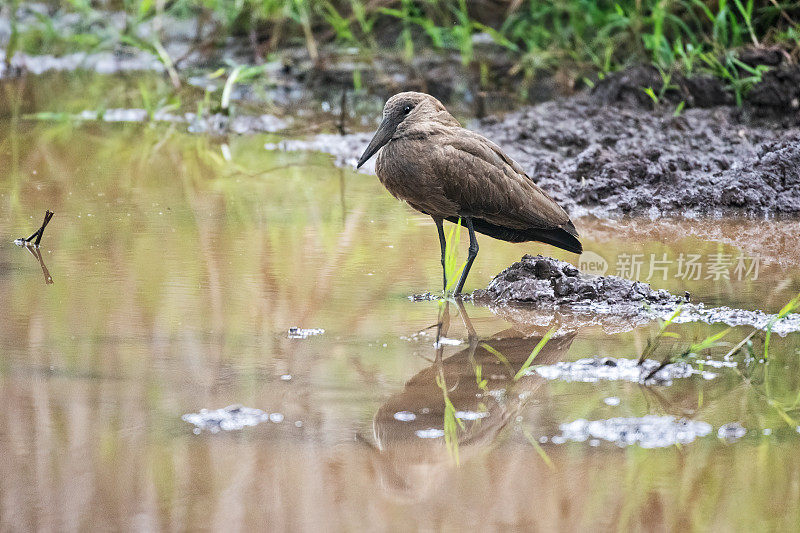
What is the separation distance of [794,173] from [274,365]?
3.45 m

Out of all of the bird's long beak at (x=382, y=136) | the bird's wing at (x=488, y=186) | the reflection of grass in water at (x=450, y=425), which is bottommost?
the reflection of grass in water at (x=450, y=425)

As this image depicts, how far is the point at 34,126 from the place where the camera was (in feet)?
22.9

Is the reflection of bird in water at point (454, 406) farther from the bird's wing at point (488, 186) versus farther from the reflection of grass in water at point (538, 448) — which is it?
the bird's wing at point (488, 186)

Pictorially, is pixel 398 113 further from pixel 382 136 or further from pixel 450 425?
pixel 450 425

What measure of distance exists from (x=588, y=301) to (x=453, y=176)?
2.30 ft

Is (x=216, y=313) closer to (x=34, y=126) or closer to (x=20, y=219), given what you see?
(x=20, y=219)

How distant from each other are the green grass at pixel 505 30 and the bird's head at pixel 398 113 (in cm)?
282

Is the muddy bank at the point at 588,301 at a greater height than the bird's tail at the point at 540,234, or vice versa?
the bird's tail at the point at 540,234

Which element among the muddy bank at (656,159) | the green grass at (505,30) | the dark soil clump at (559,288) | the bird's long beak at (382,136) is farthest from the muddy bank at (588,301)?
the green grass at (505,30)

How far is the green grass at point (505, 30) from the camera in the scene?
23.4ft

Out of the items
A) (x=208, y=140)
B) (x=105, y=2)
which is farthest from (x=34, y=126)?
(x=105, y=2)

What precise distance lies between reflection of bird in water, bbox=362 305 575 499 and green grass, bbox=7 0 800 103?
3.64m

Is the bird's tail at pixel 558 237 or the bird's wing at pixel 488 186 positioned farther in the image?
the bird's tail at pixel 558 237

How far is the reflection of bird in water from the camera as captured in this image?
8.06 ft
